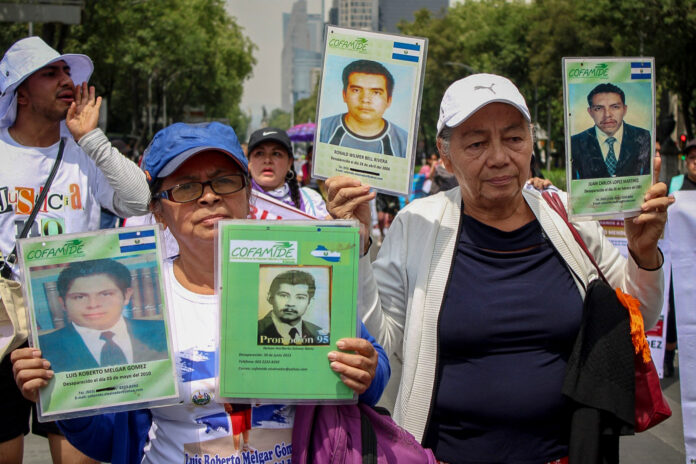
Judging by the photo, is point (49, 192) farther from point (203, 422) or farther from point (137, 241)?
point (203, 422)

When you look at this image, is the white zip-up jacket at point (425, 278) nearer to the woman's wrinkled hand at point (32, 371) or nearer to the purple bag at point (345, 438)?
the purple bag at point (345, 438)

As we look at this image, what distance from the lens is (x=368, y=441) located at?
2.02 metres

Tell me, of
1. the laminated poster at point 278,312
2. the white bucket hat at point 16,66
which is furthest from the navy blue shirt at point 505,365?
the white bucket hat at point 16,66

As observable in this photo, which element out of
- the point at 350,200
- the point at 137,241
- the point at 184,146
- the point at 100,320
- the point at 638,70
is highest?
the point at 638,70

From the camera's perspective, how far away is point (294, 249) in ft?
6.41

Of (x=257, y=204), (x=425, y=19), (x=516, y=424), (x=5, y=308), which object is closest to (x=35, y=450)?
(x=257, y=204)

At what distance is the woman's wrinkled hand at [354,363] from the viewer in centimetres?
195

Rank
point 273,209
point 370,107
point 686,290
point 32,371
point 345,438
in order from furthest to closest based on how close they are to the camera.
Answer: point 273,209 < point 686,290 < point 370,107 < point 345,438 < point 32,371

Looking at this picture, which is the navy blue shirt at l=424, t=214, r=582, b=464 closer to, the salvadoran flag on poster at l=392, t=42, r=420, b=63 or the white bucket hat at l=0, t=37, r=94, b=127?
the salvadoran flag on poster at l=392, t=42, r=420, b=63

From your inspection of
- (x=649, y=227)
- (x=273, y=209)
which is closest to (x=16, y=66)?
(x=273, y=209)

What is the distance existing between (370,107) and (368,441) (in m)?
1.04

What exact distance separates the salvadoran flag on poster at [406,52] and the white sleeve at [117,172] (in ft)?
4.45

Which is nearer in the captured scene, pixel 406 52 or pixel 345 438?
pixel 345 438

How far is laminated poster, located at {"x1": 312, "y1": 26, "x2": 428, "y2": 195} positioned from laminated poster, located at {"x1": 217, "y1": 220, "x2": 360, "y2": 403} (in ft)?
1.81
